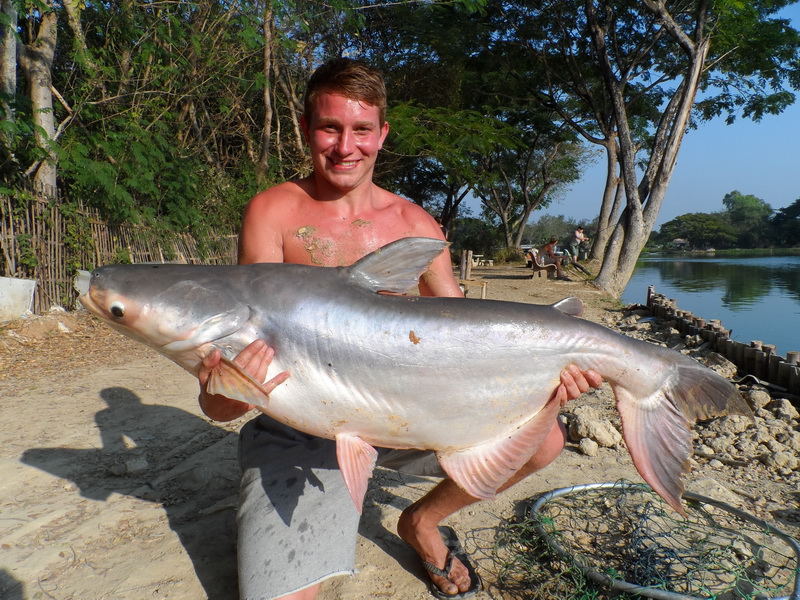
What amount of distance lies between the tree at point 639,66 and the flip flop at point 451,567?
12.9 m

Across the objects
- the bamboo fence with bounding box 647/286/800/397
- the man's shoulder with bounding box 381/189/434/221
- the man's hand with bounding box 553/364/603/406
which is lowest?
the bamboo fence with bounding box 647/286/800/397

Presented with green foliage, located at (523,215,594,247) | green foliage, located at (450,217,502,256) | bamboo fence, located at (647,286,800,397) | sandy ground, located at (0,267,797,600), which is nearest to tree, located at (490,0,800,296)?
bamboo fence, located at (647,286,800,397)

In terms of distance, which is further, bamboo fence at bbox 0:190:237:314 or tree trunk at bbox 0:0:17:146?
bamboo fence at bbox 0:190:237:314

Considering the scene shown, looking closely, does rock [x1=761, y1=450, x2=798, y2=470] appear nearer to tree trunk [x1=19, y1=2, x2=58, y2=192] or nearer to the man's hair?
the man's hair

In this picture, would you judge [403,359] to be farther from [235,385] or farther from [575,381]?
[575,381]

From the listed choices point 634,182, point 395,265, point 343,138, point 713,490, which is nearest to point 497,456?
point 395,265

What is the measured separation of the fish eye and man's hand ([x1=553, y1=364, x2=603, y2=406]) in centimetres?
160

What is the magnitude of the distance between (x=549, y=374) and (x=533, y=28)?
18232mm

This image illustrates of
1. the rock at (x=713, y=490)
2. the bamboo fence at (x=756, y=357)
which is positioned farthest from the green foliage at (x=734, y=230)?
the rock at (x=713, y=490)

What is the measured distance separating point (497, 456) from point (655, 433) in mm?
640

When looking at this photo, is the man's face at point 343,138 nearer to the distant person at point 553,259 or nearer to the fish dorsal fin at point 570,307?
the fish dorsal fin at point 570,307

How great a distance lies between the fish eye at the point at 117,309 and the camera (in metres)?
1.86

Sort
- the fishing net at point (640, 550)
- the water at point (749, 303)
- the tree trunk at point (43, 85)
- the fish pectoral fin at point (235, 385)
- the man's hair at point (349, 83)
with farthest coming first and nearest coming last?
1. the water at point (749, 303)
2. the tree trunk at point (43, 85)
3. the man's hair at point (349, 83)
4. the fishing net at point (640, 550)
5. the fish pectoral fin at point (235, 385)

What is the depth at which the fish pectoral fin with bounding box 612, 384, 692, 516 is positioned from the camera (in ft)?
7.13
